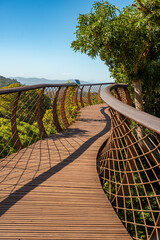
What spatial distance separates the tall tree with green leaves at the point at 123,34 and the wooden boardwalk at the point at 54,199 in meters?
7.05

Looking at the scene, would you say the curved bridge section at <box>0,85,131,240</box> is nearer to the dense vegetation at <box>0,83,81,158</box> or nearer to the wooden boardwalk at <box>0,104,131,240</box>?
the wooden boardwalk at <box>0,104,131,240</box>

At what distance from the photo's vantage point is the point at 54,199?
6.84 feet

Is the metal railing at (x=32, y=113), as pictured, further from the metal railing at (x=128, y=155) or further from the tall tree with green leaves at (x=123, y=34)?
the tall tree with green leaves at (x=123, y=34)

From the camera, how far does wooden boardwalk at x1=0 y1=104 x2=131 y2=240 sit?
164 cm

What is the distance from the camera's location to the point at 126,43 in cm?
989

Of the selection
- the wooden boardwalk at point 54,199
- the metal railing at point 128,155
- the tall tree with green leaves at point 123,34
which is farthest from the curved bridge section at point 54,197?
the tall tree with green leaves at point 123,34

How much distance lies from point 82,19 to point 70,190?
9.43 m

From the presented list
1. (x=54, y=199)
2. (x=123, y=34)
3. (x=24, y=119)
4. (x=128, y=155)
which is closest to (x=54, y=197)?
(x=54, y=199)

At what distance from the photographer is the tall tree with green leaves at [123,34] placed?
28.7 feet

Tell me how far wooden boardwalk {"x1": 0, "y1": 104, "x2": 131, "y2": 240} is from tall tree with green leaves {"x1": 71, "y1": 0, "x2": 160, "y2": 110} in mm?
7051

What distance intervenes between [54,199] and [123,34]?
8.74m

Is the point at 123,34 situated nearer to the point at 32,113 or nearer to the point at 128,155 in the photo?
the point at 32,113

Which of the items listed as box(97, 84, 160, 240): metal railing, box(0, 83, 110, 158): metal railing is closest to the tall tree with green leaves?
box(0, 83, 110, 158): metal railing

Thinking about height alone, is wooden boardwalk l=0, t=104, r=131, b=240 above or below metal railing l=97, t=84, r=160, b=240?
below
